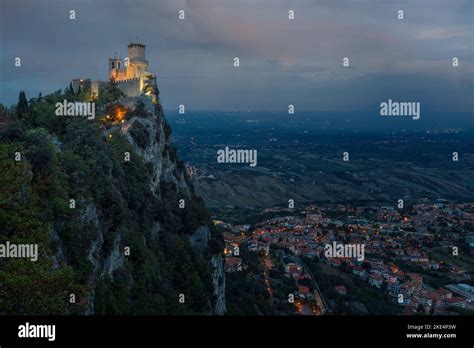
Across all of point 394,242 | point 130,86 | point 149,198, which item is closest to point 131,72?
point 130,86

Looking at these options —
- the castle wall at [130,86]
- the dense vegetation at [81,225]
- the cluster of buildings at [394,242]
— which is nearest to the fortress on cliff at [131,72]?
the castle wall at [130,86]

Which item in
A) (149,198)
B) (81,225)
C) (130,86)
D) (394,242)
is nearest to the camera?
(81,225)

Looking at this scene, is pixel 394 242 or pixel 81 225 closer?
pixel 81 225

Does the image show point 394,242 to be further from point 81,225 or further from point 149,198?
point 81,225

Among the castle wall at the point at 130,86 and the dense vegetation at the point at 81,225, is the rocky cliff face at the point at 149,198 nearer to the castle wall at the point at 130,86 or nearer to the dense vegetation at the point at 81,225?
Answer: the dense vegetation at the point at 81,225

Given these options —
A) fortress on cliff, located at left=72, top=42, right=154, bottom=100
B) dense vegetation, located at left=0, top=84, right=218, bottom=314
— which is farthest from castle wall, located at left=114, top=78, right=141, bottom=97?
dense vegetation, located at left=0, top=84, right=218, bottom=314

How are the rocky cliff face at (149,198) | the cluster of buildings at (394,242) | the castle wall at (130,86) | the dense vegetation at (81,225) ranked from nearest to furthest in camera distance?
the dense vegetation at (81,225)
the rocky cliff face at (149,198)
the cluster of buildings at (394,242)
the castle wall at (130,86)

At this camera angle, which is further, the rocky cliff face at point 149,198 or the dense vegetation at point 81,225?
the rocky cliff face at point 149,198
